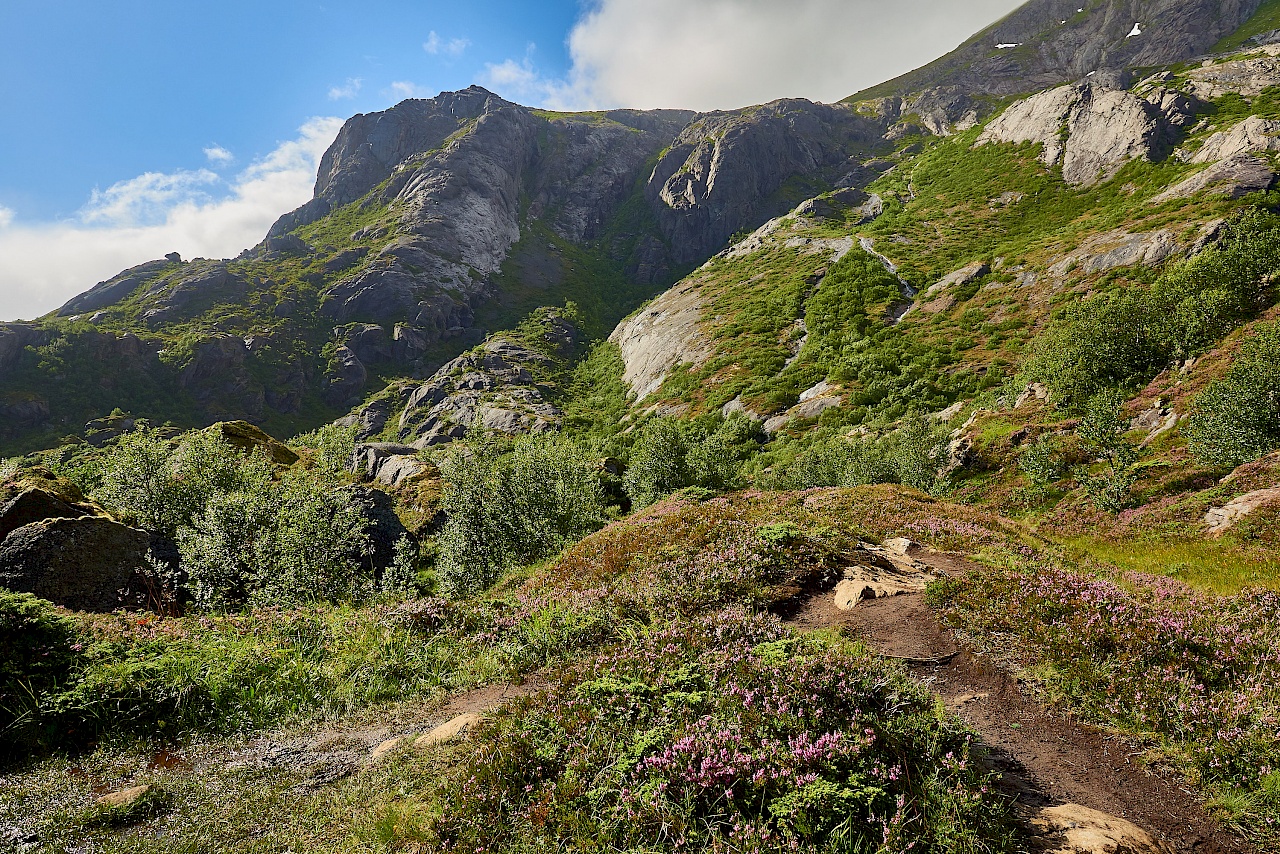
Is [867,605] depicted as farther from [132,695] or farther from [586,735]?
[132,695]

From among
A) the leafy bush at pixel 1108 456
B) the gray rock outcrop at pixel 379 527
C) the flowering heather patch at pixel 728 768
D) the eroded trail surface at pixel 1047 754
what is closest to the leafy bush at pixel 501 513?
the gray rock outcrop at pixel 379 527

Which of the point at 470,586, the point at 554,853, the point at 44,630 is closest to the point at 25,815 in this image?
the point at 44,630

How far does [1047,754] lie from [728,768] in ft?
11.4

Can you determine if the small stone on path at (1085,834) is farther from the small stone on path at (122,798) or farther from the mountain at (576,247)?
the mountain at (576,247)

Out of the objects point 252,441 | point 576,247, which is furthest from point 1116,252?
point 576,247

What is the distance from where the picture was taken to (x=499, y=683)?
26.8 feet

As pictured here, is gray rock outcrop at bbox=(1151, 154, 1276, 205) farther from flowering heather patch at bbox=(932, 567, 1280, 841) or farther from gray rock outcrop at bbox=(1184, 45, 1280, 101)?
flowering heather patch at bbox=(932, 567, 1280, 841)

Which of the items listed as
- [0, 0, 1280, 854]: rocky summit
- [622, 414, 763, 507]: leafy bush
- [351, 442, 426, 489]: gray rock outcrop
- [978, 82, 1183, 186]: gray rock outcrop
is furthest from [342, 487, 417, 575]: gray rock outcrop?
[978, 82, 1183, 186]: gray rock outcrop

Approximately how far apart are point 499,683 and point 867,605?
6.51 metres

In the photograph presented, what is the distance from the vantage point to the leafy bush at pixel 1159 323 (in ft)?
105

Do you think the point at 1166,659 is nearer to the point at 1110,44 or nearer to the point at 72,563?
the point at 72,563

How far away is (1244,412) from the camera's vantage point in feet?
58.4

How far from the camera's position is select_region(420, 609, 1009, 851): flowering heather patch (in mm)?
3766

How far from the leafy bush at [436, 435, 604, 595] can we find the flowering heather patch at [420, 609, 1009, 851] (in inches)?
624
